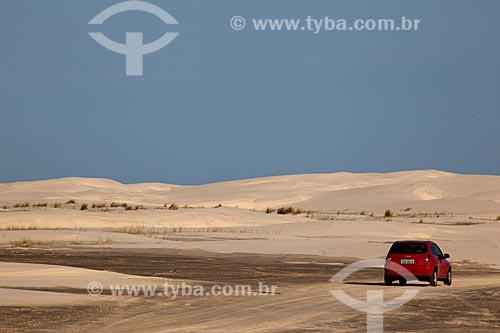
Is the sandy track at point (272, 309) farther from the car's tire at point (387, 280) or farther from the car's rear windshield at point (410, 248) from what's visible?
the car's rear windshield at point (410, 248)

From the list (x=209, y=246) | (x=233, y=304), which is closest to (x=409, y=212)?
(x=209, y=246)

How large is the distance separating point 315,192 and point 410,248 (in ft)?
335

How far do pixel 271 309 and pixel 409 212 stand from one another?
247 feet

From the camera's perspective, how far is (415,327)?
17.8m

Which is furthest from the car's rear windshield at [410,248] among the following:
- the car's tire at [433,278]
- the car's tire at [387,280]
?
the car's tire at [387,280]

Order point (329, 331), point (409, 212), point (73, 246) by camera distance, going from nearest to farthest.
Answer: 1. point (329, 331)
2. point (73, 246)
3. point (409, 212)

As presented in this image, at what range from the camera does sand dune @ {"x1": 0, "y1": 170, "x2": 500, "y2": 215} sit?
346ft

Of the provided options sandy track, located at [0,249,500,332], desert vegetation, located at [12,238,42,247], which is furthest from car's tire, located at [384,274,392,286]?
desert vegetation, located at [12,238,42,247]

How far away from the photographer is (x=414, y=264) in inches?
1117

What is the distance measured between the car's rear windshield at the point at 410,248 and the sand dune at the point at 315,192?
62.2 m

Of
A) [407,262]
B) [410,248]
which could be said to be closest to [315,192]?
[410,248]

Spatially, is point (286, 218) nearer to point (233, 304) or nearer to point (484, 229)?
point (484, 229)

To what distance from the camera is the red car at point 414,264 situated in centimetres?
2820

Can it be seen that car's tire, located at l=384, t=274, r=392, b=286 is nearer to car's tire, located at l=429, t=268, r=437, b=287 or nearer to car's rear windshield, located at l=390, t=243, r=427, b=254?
car's rear windshield, located at l=390, t=243, r=427, b=254
